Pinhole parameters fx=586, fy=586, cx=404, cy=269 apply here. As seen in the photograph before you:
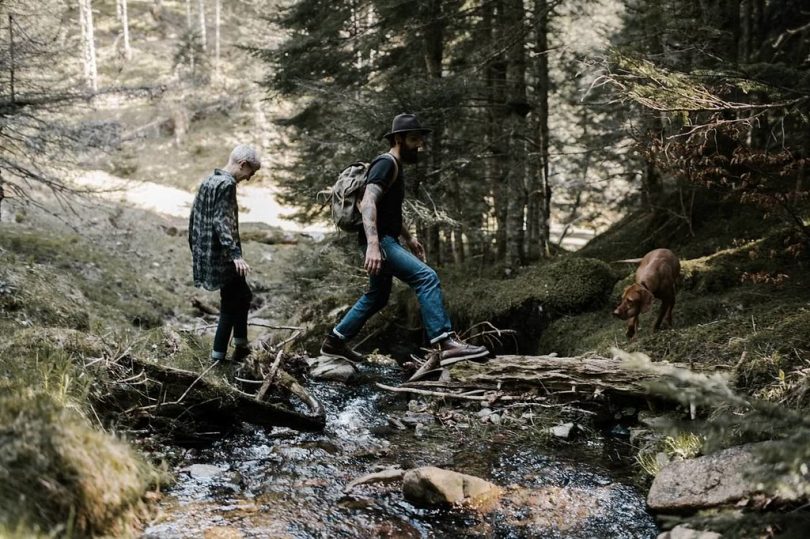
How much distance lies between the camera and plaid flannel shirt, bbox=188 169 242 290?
18.6ft

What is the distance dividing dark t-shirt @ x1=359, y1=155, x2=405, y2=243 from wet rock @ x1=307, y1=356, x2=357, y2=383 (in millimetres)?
1902

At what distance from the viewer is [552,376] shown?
5465 millimetres

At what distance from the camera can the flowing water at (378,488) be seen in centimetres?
344

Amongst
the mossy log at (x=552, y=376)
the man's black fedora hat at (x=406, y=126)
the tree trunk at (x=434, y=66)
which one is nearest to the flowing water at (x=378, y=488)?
the mossy log at (x=552, y=376)

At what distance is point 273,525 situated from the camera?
3.38 metres

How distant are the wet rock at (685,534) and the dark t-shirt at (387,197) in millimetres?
3520

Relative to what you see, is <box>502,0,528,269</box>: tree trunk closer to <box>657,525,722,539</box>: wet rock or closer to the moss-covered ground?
the moss-covered ground

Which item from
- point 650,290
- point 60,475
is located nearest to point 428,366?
point 650,290

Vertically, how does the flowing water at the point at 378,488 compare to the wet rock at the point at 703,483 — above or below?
below

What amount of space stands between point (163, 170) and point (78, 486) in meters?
36.4

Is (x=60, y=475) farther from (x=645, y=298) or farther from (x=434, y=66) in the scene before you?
(x=434, y=66)

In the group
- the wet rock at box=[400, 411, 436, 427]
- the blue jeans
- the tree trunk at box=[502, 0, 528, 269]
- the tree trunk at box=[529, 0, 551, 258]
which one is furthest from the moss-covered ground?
the tree trunk at box=[529, 0, 551, 258]

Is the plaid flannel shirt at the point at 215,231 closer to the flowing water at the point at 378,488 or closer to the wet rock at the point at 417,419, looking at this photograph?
the flowing water at the point at 378,488

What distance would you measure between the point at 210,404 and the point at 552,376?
119 inches
